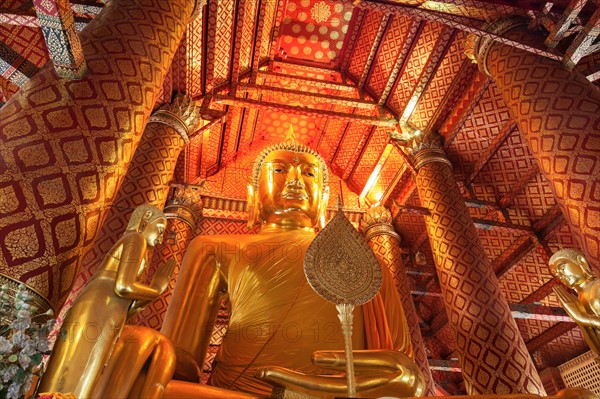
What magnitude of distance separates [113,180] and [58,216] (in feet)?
1.15

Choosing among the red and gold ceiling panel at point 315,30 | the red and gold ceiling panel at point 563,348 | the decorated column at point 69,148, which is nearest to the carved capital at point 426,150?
the red and gold ceiling panel at point 315,30

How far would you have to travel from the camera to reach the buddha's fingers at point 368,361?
5.46 ft

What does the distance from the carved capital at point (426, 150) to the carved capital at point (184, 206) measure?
10.0 ft

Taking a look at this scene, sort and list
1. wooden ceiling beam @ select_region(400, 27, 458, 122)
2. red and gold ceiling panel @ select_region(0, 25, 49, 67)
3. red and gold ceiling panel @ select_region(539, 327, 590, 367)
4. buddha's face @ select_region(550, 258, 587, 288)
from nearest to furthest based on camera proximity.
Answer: buddha's face @ select_region(550, 258, 587, 288) → red and gold ceiling panel @ select_region(0, 25, 49, 67) → wooden ceiling beam @ select_region(400, 27, 458, 122) → red and gold ceiling panel @ select_region(539, 327, 590, 367)

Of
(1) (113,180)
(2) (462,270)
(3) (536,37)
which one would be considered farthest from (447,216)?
(1) (113,180)

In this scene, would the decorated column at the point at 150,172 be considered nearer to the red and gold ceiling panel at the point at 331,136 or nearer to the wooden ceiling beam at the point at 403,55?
the wooden ceiling beam at the point at 403,55

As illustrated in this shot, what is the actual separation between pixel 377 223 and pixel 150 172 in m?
3.96

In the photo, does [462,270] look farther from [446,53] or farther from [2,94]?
[2,94]

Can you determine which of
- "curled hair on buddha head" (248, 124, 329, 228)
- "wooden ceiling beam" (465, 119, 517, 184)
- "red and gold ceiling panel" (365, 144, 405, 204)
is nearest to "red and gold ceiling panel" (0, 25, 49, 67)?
"curled hair on buddha head" (248, 124, 329, 228)

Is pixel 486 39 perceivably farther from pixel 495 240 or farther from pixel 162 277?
pixel 495 240

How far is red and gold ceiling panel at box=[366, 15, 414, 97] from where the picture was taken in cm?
607

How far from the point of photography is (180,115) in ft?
15.3

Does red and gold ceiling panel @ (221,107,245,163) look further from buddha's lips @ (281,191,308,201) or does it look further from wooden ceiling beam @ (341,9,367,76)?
buddha's lips @ (281,191,308,201)

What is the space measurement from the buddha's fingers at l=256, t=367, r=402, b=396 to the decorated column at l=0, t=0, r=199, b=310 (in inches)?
37.2
